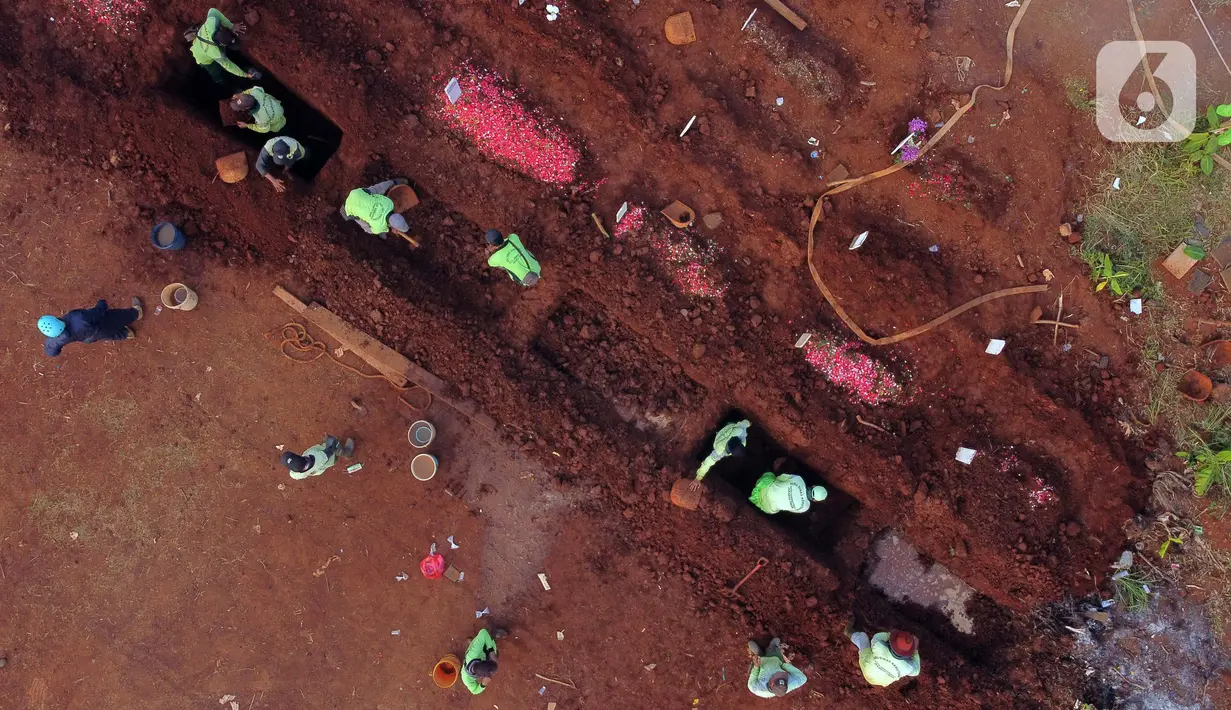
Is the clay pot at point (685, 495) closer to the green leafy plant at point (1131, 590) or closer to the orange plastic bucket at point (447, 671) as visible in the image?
the orange plastic bucket at point (447, 671)

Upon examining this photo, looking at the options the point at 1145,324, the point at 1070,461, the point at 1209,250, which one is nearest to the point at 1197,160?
the point at 1209,250

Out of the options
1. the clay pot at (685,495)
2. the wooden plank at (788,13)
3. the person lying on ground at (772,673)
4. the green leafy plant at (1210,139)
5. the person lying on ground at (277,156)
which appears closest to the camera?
the person lying on ground at (772,673)

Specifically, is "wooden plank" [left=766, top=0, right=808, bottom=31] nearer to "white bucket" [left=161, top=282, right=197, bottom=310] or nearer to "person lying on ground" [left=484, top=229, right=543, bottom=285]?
"person lying on ground" [left=484, top=229, right=543, bottom=285]

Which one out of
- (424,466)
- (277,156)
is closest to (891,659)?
(424,466)

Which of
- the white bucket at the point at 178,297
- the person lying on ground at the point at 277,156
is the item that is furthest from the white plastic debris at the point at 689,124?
the white bucket at the point at 178,297

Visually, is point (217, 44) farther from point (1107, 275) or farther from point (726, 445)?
point (1107, 275)

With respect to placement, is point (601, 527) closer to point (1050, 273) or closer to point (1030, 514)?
point (1030, 514)

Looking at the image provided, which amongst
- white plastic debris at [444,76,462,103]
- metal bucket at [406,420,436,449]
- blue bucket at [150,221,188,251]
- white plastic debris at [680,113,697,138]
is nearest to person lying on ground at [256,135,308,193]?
blue bucket at [150,221,188,251]
